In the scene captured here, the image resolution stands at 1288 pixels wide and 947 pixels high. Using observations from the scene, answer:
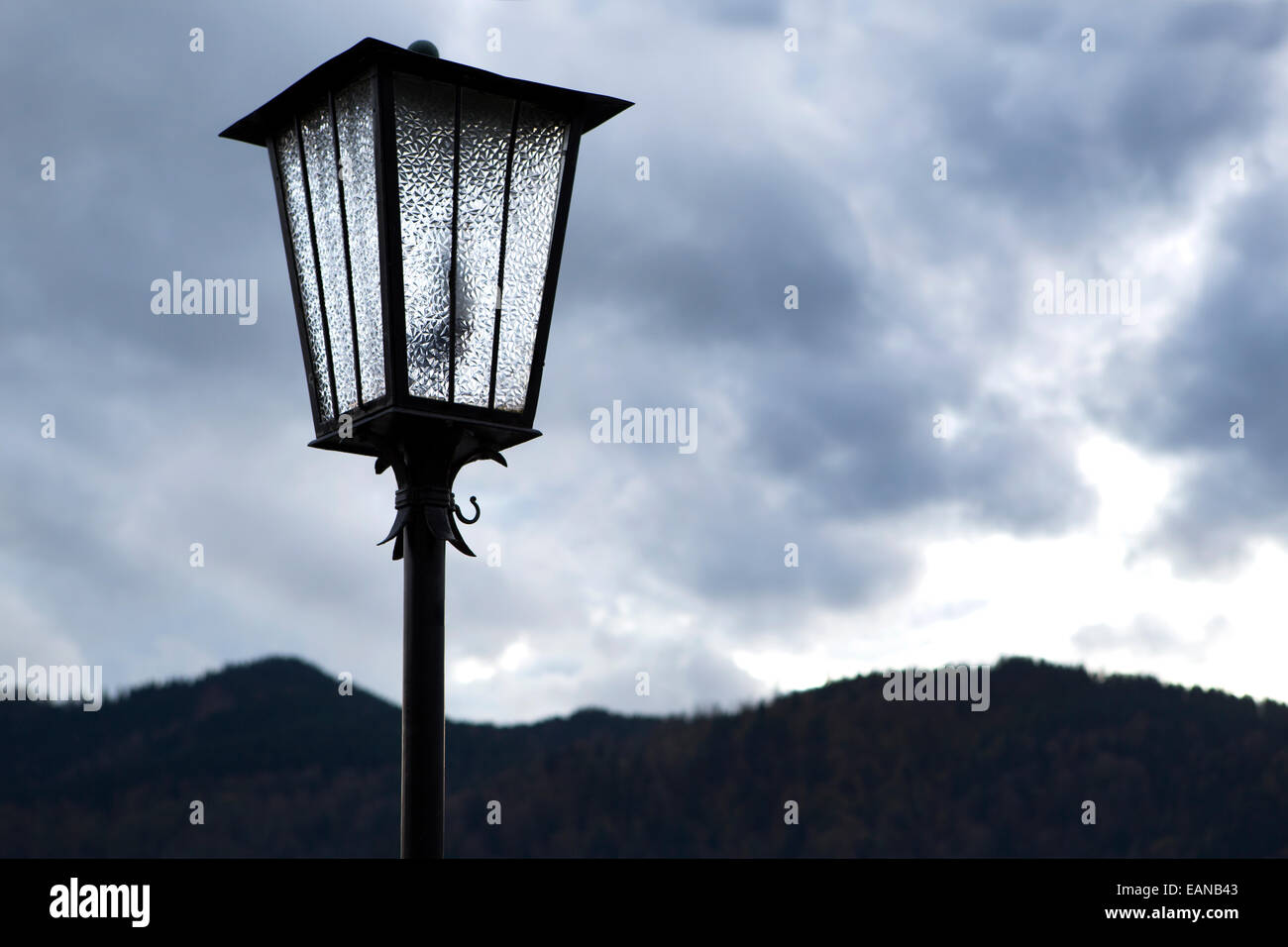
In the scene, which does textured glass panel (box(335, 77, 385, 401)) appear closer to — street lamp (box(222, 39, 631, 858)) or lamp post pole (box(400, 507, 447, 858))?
street lamp (box(222, 39, 631, 858))

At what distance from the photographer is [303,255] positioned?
3.20 meters

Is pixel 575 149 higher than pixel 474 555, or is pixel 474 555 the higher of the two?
pixel 575 149

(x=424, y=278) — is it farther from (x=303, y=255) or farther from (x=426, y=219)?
(x=303, y=255)

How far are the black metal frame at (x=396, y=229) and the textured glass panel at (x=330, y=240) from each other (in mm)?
22

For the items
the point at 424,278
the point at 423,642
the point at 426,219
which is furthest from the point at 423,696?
the point at 426,219

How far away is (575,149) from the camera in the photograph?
320 cm

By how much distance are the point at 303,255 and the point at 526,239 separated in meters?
0.59

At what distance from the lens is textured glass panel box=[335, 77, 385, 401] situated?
2.88 meters

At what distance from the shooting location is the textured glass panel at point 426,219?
9.43 feet

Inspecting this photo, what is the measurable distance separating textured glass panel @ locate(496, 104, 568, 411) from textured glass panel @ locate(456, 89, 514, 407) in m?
0.03
